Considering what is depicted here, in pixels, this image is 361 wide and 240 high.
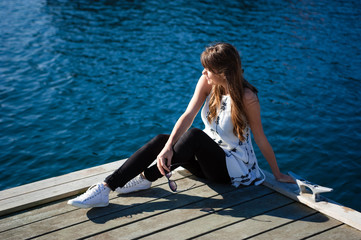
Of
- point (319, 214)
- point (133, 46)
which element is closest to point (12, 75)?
point (133, 46)

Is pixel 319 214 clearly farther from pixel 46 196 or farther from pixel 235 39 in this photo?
pixel 235 39

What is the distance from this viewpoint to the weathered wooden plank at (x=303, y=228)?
110 inches

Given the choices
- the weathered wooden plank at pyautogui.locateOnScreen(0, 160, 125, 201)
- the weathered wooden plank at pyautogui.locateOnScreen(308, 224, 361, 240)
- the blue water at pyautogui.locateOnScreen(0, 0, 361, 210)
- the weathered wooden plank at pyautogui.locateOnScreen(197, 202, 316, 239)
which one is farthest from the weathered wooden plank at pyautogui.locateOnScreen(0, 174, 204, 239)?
the blue water at pyautogui.locateOnScreen(0, 0, 361, 210)

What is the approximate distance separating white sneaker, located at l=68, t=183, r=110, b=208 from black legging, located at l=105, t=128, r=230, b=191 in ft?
0.25

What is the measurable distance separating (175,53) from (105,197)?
25.1 feet

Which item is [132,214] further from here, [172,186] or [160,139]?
[160,139]

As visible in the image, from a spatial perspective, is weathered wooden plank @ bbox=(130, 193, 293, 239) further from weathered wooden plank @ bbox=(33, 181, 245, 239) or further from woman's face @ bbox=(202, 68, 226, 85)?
woman's face @ bbox=(202, 68, 226, 85)

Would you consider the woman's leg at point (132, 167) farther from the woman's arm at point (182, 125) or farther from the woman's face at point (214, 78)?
the woman's face at point (214, 78)

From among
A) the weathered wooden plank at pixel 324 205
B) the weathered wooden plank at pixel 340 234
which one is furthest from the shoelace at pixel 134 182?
the weathered wooden plank at pixel 340 234

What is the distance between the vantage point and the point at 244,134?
3.39 m

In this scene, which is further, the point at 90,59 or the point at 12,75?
the point at 90,59

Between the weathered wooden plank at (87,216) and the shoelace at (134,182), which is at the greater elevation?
the shoelace at (134,182)

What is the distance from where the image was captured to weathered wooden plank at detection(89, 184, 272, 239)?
9.39 feet

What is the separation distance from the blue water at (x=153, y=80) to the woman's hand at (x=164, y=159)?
289 cm
